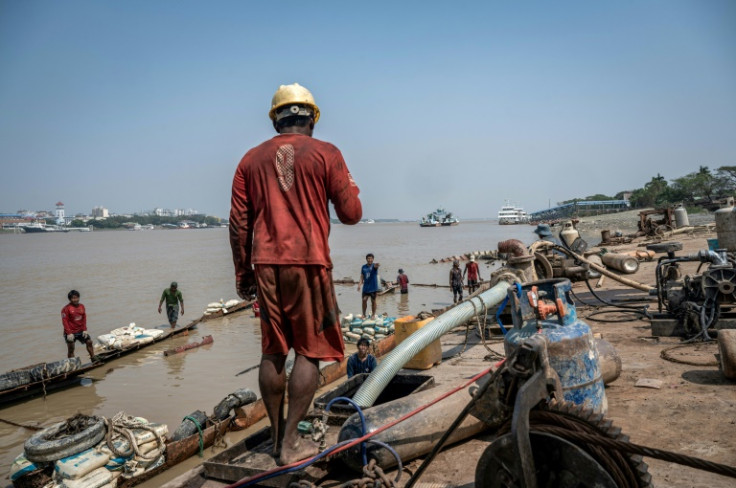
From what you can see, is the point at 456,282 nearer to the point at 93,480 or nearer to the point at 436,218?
the point at 93,480

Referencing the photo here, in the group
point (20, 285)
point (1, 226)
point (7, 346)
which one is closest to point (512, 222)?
point (20, 285)

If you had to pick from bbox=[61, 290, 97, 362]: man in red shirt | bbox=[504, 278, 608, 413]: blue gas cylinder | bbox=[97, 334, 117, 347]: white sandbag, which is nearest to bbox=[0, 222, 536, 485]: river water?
bbox=[97, 334, 117, 347]: white sandbag

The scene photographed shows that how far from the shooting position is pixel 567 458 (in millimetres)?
2027

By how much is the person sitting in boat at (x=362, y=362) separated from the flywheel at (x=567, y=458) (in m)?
4.49

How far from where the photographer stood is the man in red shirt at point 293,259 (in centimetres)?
300

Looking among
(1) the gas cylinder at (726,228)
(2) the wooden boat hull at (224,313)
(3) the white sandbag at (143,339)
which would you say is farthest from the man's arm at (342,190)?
(2) the wooden boat hull at (224,313)

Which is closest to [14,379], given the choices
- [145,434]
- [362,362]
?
[145,434]

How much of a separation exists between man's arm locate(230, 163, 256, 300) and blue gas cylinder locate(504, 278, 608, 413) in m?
1.98

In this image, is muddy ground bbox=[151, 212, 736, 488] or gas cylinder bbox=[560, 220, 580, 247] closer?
muddy ground bbox=[151, 212, 736, 488]

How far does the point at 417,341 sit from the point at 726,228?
1058 cm

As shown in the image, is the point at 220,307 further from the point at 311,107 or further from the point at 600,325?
the point at 311,107

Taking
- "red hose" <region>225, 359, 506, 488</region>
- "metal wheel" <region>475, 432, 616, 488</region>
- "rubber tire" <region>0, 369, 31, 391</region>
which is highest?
"metal wheel" <region>475, 432, 616, 488</region>

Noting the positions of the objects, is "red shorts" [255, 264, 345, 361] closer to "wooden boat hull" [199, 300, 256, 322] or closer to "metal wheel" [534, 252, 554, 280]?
"metal wheel" [534, 252, 554, 280]

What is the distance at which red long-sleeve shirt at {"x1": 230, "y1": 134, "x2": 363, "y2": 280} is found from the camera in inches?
118
